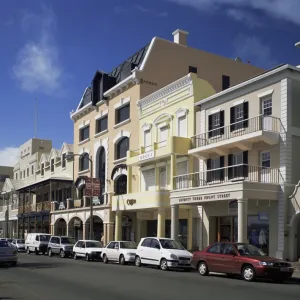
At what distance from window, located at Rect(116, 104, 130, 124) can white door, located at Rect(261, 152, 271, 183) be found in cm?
1587

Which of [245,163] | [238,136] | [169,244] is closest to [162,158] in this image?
[245,163]

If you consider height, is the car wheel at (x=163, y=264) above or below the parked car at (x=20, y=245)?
above

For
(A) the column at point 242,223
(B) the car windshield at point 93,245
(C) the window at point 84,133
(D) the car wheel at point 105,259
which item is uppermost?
(C) the window at point 84,133

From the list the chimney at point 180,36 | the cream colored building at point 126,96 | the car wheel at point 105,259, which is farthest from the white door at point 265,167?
the chimney at point 180,36

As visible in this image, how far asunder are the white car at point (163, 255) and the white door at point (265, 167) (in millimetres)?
5711

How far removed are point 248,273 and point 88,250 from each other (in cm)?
1474

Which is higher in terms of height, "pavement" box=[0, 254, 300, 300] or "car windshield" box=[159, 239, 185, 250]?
"car windshield" box=[159, 239, 185, 250]

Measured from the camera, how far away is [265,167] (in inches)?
1026

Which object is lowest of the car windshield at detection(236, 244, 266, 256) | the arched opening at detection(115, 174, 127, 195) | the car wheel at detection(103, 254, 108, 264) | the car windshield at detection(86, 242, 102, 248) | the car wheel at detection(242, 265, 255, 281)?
the car wheel at detection(103, 254, 108, 264)

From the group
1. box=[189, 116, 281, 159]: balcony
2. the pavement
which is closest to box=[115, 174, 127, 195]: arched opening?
box=[189, 116, 281, 159]: balcony

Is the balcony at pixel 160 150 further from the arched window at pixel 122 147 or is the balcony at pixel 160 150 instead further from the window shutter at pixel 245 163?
the window shutter at pixel 245 163

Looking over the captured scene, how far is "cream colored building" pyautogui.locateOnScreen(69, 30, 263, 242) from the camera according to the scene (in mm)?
39281

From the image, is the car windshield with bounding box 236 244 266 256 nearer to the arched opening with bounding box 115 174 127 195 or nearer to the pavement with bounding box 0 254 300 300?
the pavement with bounding box 0 254 300 300

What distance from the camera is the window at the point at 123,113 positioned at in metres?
40.8
